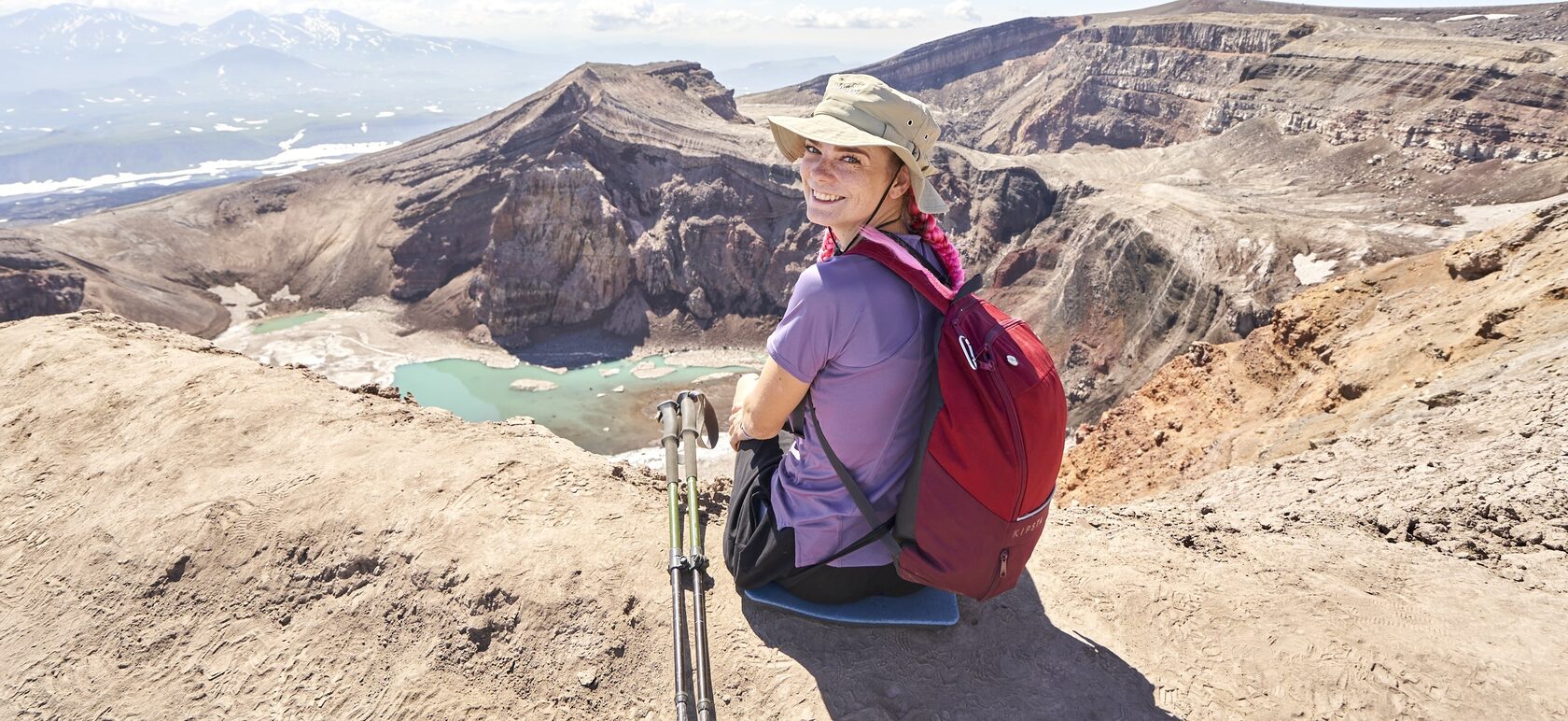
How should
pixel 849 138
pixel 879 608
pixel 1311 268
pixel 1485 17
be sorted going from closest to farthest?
pixel 849 138 → pixel 879 608 → pixel 1311 268 → pixel 1485 17

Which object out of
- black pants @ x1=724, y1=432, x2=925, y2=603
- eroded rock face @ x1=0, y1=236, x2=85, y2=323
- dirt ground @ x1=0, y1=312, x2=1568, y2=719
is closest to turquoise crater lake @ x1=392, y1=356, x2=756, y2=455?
eroded rock face @ x1=0, y1=236, x2=85, y2=323

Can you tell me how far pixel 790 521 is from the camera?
3576 millimetres

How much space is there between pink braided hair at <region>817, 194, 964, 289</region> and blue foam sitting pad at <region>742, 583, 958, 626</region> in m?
1.60

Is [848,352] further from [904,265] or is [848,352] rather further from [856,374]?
[904,265]

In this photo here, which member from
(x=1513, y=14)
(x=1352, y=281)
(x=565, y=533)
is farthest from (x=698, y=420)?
(x=1513, y=14)

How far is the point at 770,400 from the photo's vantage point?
10.6 feet

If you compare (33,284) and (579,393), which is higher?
(33,284)

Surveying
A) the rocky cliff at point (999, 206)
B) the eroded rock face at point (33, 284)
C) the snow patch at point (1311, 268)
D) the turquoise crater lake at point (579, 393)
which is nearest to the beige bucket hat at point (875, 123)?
the rocky cliff at point (999, 206)

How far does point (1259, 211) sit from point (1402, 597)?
95.7ft

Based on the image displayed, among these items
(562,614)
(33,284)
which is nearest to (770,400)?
(562,614)

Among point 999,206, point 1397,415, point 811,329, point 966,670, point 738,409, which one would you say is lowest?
point 999,206

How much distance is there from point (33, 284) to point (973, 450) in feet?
184

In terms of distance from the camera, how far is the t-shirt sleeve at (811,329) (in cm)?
291

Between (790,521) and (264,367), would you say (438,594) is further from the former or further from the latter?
(264,367)
